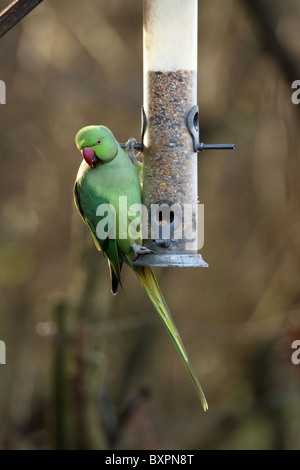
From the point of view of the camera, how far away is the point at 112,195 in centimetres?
532

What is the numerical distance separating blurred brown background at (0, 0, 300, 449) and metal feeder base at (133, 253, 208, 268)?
10.4 feet

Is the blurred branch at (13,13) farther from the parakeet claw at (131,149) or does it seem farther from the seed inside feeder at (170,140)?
the parakeet claw at (131,149)

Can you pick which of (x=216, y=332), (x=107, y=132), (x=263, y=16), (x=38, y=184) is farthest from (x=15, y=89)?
(x=107, y=132)

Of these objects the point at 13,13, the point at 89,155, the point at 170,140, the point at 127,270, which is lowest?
the point at 127,270

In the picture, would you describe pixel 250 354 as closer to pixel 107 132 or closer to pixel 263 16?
pixel 263 16

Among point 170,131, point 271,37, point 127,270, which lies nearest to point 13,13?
point 170,131

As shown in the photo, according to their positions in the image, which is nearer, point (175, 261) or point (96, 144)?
point (175, 261)

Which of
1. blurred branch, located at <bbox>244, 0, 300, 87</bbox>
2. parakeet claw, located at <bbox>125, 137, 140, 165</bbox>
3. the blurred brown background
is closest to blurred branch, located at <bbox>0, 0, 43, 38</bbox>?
parakeet claw, located at <bbox>125, 137, 140, 165</bbox>

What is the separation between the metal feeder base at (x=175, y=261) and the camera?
16.7ft

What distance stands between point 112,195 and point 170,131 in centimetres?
59

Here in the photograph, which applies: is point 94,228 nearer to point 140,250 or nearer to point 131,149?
point 140,250

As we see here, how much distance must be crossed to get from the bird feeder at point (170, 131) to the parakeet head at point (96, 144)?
286mm

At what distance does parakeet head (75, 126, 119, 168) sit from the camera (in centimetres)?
520

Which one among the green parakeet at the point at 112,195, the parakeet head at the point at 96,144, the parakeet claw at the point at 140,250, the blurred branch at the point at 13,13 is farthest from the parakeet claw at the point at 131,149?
the blurred branch at the point at 13,13
